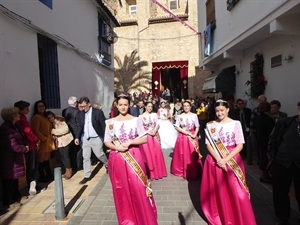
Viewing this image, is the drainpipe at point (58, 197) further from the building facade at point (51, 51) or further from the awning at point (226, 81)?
the awning at point (226, 81)

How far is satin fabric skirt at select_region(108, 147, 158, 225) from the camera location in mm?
3715

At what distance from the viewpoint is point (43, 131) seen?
6207 mm

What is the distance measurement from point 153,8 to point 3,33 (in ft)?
63.9

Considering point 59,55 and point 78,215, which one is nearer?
point 78,215

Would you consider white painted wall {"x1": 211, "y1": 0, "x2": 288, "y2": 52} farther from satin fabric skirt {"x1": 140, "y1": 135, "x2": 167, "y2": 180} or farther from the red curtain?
the red curtain

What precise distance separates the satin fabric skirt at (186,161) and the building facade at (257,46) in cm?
288

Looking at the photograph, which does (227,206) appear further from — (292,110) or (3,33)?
(3,33)

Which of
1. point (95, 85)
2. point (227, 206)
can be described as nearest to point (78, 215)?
point (227, 206)

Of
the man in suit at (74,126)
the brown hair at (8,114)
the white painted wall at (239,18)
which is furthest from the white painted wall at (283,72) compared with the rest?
the brown hair at (8,114)

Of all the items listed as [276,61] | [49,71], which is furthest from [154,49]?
[49,71]

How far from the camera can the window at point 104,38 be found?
494 inches

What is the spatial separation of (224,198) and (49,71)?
583cm

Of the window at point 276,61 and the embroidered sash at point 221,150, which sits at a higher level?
the window at point 276,61

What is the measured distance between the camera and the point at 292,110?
287 inches
